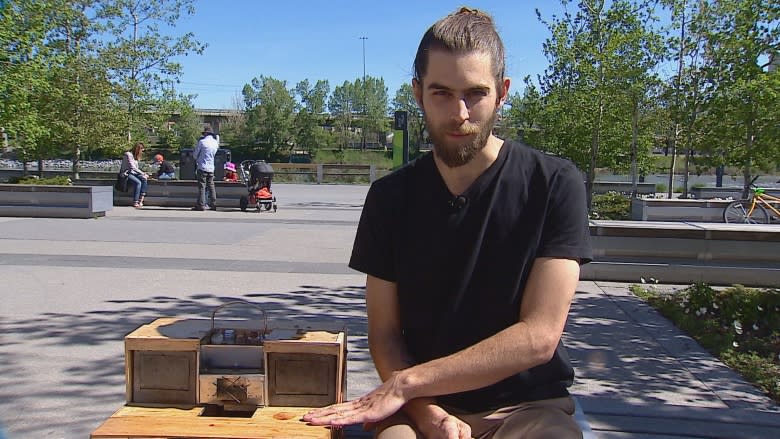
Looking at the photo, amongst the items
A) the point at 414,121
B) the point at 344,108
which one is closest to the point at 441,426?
the point at 414,121

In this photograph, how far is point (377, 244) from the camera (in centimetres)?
237

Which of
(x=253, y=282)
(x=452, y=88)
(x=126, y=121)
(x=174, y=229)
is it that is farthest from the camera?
(x=126, y=121)

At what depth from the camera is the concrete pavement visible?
368 cm

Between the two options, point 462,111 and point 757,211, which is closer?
point 462,111

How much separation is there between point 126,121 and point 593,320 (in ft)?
57.8

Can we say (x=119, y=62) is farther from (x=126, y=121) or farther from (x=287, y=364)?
(x=287, y=364)

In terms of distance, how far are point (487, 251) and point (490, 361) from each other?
352 millimetres

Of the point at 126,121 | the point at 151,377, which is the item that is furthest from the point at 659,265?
the point at 126,121

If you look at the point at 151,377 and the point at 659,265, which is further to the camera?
the point at 659,265

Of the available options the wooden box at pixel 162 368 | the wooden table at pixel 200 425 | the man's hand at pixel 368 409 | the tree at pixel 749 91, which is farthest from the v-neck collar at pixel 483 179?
the tree at pixel 749 91

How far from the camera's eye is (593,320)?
620 centimetres

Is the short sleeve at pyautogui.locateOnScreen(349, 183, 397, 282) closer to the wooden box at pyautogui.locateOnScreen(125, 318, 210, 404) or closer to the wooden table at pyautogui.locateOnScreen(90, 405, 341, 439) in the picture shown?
the wooden table at pyautogui.locateOnScreen(90, 405, 341, 439)

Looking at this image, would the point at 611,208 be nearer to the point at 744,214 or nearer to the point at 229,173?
the point at 744,214

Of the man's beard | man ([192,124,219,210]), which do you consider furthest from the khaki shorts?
man ([192,124,219,210])
